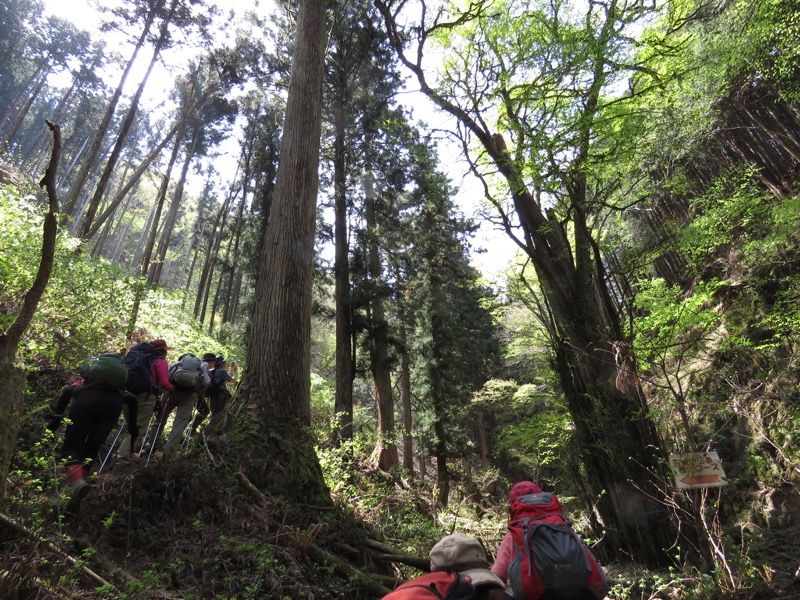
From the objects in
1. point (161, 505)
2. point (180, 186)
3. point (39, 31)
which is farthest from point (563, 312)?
point (39, 31)

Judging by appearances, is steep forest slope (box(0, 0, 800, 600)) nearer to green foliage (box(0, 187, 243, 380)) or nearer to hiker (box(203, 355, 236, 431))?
green foliage (box(0, 187, 243, 380))

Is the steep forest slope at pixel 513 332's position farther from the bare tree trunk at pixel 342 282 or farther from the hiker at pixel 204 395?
the hiker at pixel 204 395

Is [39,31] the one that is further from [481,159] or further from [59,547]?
[59,547]

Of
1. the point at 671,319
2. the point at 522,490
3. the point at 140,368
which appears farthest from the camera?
the point at 671,319

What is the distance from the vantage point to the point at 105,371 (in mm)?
3818

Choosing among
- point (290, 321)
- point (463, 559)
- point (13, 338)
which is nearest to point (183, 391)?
point (290, 321)

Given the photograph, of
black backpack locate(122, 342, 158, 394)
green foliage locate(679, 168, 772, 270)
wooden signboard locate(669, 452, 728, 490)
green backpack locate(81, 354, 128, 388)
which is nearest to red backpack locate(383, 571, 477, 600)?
wooden signboard locate(669, 452, 728, 490)

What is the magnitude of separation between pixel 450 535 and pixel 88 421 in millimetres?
3717

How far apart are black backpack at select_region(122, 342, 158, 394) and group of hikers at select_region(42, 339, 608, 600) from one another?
0.01 m

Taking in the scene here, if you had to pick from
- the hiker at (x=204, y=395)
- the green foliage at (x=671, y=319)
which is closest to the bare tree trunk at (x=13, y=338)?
the hiker at (x=204, y=395)

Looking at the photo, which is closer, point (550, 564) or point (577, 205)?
point (550, 564)

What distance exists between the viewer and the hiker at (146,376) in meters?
4.89

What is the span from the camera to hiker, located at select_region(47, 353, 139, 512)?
3.73 m

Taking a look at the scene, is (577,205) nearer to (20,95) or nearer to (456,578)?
(456,578)
